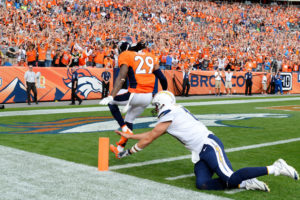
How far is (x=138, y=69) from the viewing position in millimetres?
6133

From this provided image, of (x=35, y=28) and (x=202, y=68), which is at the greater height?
(x=35, y=28)

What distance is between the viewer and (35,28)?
781 inches

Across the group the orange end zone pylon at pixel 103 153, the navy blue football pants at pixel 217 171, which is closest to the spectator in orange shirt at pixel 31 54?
the orange end zone pylon at pixel 103 153

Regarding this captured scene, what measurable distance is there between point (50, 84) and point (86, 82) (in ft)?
6.03

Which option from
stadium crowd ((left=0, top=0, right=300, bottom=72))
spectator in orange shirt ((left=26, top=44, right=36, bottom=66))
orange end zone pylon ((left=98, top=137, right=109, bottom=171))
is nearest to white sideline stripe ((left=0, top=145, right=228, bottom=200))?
orange end zone pylon ((left=98, top=137, right=109, bottom=171))

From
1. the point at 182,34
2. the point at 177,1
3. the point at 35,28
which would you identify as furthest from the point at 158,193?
the point at 177,1

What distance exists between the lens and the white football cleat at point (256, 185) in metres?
4.31

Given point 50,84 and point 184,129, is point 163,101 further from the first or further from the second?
point 50,84

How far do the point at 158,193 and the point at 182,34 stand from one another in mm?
25682

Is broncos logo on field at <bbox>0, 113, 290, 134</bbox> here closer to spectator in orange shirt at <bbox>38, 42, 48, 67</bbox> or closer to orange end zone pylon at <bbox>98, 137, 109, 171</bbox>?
orange end zone pylon at <bbox>98, 137, 109, 171</bbox>

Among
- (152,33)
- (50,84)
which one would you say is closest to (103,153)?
(50,84)

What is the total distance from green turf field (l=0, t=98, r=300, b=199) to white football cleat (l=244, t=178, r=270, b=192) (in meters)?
0.07

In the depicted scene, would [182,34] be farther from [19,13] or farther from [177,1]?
[19,13]

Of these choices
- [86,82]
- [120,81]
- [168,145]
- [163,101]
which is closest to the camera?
[163,101]
